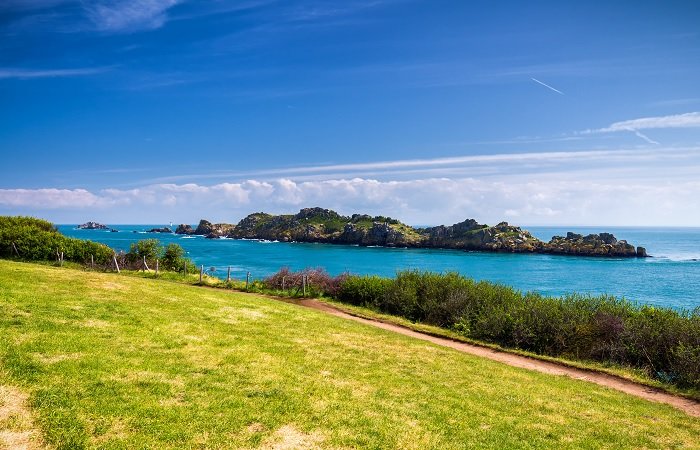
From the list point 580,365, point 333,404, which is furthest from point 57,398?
point 580,365

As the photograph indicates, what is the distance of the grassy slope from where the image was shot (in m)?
9.19

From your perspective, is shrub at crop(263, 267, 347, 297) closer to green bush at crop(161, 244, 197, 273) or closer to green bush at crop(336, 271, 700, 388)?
green bush at crop(336, 271, 700, 388)

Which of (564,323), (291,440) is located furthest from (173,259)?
(291,440)

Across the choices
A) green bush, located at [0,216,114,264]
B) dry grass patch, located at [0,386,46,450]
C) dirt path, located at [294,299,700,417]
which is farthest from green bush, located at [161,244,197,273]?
dry grass patch, located at [0,386,46,450]

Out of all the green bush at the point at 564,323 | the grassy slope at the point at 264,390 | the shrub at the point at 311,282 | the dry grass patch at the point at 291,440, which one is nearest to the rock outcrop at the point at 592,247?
the shrub at the point at 311,282

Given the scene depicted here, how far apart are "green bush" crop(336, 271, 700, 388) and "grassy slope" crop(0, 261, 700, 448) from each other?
5963mm

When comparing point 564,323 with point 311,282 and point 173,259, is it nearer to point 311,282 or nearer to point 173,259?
point 311,282

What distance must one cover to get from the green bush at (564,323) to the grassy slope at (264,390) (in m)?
5.96

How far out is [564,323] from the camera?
23.6m

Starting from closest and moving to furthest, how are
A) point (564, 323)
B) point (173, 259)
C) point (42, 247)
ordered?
point (564, 323) → point (42, 247) → point (173, 259)

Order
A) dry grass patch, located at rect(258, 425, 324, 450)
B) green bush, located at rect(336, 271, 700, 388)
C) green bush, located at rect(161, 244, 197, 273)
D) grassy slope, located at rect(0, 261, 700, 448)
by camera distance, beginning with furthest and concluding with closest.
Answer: green bush, located at rect(161, 244, 197, 273), green bush, located at rect(336, 271, 700, 388), grassy slope, located at rect(0, 261, 700, 448), dry grass patch, located at rect(258, 425, 324, 450)

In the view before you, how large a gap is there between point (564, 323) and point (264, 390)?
60.6ft

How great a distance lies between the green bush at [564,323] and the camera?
20.3 metres

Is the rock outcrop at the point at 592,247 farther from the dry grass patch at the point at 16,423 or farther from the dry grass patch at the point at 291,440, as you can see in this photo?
the dry grass patch at the point at 16,423
